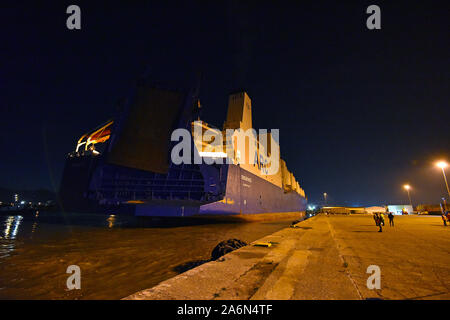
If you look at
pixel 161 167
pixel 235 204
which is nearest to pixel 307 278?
pixel 161 167

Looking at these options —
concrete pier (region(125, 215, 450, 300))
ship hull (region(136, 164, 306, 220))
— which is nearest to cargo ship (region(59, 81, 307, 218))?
ship hull (region(136, 164, 306, 220))

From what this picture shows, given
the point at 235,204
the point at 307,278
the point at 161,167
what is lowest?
the point at 235,204

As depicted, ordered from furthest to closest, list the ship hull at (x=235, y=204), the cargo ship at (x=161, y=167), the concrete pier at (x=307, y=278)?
1. the ship hull at (x=235, y=204)
2. the cargo ship at (x=161, y=167)
3. the concrete pier at (x=307, y=278)

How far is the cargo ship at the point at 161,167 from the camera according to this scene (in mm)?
18062

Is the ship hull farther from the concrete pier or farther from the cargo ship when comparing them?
the concrete pier

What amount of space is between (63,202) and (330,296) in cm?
4561

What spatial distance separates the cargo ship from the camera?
18062mm

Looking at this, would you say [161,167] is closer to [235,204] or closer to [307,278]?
[235,204]

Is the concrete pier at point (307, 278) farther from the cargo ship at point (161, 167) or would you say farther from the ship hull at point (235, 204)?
the ship hull at point (235, 204)

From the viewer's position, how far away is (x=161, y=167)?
19.3 m

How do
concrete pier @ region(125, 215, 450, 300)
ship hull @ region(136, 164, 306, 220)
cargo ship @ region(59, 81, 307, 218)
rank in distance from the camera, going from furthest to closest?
ship hull @ region(136, 164, 306, 220)
cargo ship @ region(59, 81, 307, 218)
concrete pier @ region(125, 215, 450, 300)

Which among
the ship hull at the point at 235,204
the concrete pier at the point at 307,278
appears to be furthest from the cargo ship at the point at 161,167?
the concrete pier at the point at 307,278

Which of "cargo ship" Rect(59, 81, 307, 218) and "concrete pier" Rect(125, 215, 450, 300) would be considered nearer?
"concrete pier" Rect(125, 215, 450, 300)
